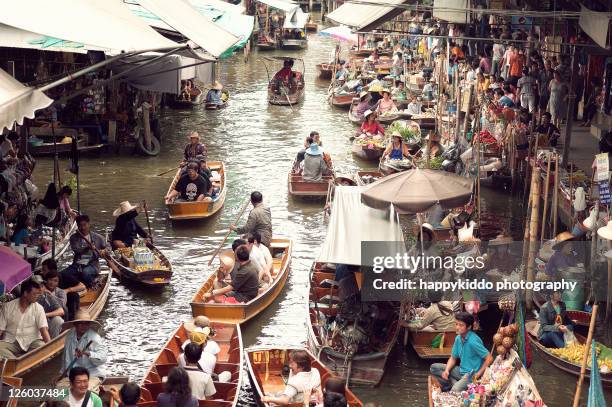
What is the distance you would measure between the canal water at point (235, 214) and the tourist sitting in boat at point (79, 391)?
9.31 ft

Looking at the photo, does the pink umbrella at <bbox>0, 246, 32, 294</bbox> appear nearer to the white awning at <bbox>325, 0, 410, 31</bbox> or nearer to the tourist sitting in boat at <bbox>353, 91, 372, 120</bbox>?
the white awning at <bbox>325, 0, 410, 31</bbox>

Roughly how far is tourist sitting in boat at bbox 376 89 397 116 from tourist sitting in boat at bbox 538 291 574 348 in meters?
13.9

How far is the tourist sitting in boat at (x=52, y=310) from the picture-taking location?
12477 mm

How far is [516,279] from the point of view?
14.3 metres

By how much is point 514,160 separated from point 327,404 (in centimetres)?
1188

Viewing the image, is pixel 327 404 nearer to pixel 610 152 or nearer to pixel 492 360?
pixel 492 360

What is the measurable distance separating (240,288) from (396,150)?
7968 millimetres

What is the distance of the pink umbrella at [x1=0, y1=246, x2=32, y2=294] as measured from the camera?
9875 mm

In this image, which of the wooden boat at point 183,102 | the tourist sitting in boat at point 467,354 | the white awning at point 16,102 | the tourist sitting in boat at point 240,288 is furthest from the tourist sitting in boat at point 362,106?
the white awning at point 16,102

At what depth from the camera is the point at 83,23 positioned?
12.0m

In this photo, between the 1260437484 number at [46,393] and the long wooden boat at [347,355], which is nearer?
the 1260437484 number at [46,393]

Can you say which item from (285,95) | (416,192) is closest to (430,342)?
(416,192)

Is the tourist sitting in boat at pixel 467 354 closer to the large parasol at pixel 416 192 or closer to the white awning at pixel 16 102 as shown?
the large parasol at pixel 416 192

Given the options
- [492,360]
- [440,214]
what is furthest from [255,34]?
[492,360]
